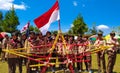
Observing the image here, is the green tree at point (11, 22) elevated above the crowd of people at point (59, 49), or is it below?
above

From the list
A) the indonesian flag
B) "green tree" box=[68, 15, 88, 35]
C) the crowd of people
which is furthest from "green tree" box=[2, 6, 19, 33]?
the indonesian flag

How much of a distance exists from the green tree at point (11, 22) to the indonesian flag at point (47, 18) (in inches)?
1675

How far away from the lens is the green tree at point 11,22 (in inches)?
2072

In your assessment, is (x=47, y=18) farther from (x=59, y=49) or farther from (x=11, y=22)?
(x=11, y=22)

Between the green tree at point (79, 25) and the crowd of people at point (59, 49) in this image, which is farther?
the green tree at point (79, 25)

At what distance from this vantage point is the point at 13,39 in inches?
483

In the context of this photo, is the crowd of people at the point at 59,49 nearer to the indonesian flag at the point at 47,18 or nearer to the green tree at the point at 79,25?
the indonesian flag at the point at 47,18

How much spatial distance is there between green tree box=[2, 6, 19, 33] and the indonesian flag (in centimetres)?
4255

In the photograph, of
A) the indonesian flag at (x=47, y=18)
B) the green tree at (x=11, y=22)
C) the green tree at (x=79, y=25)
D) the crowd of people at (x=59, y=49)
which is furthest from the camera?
the green tree at (x=79, y=25)

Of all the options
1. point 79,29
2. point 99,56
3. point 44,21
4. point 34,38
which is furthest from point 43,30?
point 79,29

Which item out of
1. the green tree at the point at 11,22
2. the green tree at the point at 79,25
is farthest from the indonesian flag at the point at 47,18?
the green tree at the point at 79,25

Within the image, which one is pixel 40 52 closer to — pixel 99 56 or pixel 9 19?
pixel 99 56

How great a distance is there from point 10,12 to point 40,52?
141 ft

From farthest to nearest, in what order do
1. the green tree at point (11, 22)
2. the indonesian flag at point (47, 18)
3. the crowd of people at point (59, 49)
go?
the green tree at point (11, 22) < the crowd of people at point (59, 49) < the indonesian flag at point (47, 18)
